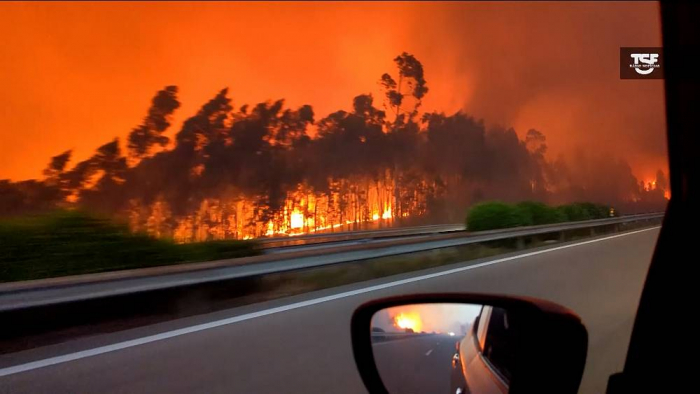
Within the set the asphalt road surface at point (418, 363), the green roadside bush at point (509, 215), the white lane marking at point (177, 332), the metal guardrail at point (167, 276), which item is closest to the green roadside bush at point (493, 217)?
the green roadside bush at point (509, 215)

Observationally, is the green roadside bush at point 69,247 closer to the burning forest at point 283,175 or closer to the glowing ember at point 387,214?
the burning forest at point 283,175

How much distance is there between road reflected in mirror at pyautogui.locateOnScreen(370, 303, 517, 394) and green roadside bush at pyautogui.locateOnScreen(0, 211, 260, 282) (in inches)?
287

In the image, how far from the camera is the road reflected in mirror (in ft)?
8.88

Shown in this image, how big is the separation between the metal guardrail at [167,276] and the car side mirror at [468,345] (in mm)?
2582

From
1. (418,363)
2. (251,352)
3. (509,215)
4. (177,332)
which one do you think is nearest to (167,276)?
(177,332)

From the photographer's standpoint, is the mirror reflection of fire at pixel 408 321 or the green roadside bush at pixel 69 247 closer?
the mirror reflection of fire at pixel 408 321

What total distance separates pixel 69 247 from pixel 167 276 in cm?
204

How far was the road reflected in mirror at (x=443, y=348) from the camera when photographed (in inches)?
107

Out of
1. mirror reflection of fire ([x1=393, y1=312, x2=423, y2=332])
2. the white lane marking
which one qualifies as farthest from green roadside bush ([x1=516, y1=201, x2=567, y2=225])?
mirror reflection of fire ([x1=393, y1=312, x2=423, y2=332])

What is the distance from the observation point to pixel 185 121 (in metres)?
24.6

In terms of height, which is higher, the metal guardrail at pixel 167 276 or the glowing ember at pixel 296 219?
the glowing ember at pixel 296 219

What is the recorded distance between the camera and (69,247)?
9.12m

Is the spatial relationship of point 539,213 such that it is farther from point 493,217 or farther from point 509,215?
point 493,217

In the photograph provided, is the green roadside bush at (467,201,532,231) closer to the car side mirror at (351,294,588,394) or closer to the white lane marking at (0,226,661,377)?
the white lane marking at (0,226,661,377)
